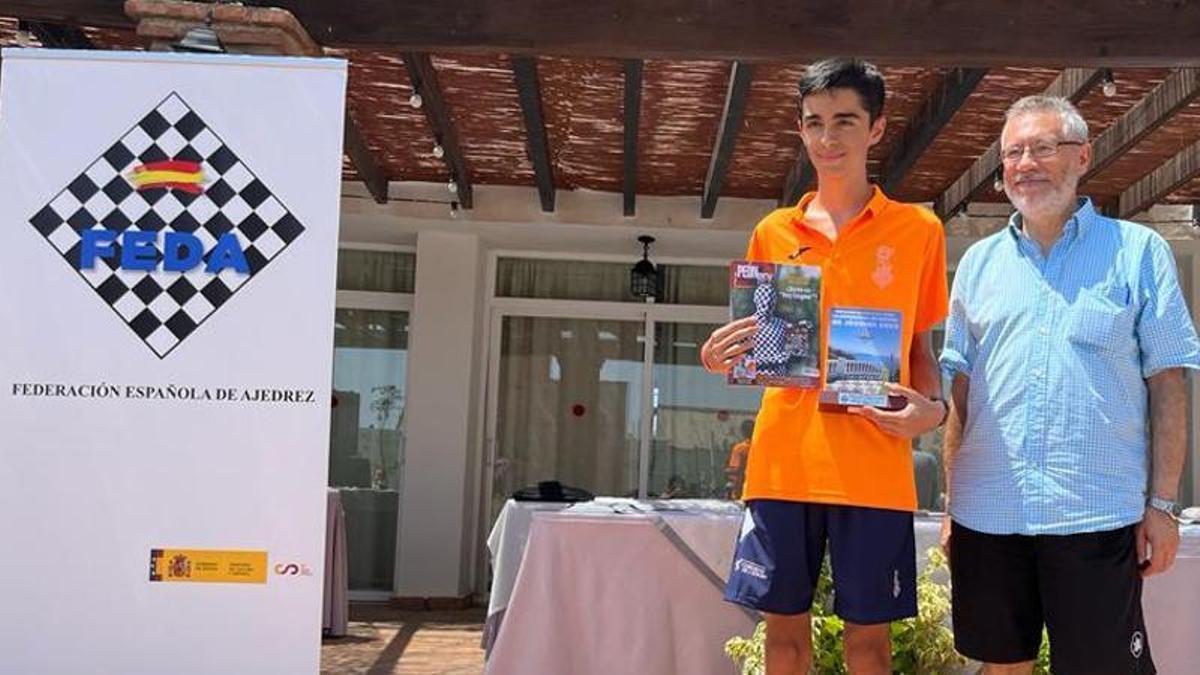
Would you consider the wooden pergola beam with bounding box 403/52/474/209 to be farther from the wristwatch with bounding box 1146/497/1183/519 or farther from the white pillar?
the wristwatch with bounding box 1146/497/1183/519

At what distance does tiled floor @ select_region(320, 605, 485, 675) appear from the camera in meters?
5.55

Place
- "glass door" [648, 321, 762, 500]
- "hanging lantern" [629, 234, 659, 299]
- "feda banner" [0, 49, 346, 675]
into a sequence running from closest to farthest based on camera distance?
"feda banner" [0, 49, 346, 675]
"hanging lantern" [629, 234, 659, 299]
"glass door" [648, 321, 762, 500]

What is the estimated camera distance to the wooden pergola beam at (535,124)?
16.4ft

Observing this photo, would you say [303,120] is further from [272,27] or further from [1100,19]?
[1100,19]

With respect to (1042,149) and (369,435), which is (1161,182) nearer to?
(1042,149)

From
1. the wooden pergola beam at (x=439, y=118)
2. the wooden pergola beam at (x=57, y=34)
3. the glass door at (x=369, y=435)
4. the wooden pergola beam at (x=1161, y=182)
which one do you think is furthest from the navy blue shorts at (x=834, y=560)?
the glass door at (x=369, y=435)

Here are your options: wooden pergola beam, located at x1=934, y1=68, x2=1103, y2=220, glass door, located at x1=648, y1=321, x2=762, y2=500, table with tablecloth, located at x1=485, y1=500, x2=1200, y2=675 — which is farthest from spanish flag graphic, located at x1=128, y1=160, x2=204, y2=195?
glass door, located at x1=648, y1=321, x2=762, y2=500

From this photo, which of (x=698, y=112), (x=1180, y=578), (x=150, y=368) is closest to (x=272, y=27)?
(x=150, y=368)

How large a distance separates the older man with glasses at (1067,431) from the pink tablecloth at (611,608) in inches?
65.5

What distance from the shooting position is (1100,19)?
370cm

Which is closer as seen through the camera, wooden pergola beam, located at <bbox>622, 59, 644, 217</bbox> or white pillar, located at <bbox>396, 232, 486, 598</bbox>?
wooden pergola beam, located at <bbox>622, 59, 644, 217</bbox>

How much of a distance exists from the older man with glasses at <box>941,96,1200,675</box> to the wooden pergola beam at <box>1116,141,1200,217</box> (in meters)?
4.43

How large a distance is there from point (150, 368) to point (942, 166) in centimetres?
510

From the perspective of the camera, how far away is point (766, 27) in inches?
149
